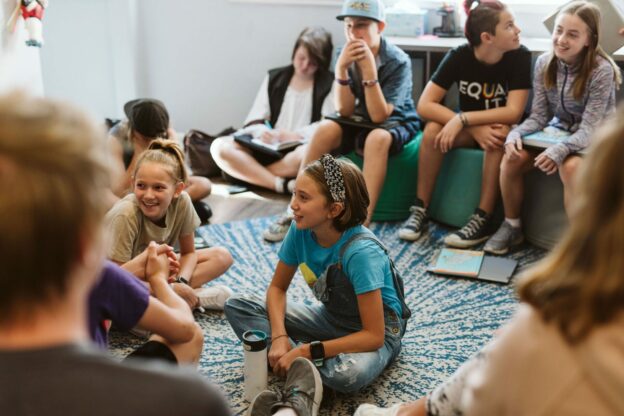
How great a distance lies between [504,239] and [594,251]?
2199 millimetres

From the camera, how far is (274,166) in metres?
3.63

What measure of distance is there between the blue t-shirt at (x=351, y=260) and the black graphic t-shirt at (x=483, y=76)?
1.33 m

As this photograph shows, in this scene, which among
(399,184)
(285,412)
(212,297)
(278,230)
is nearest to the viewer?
(285,412)

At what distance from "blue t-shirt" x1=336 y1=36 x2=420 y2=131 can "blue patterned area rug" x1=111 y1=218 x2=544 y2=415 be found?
521mm

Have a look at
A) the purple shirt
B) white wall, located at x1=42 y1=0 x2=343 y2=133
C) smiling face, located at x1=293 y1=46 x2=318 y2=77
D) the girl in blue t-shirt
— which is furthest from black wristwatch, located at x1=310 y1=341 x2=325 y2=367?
white wall, located at x1=42 y1=0 x2=343 y2=133

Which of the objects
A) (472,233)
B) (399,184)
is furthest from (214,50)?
(472,233)

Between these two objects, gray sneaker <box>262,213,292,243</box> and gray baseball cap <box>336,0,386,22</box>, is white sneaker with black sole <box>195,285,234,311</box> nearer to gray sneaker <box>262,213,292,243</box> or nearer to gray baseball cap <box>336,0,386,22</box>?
gray sneaker <box>262,213,292,243</box>

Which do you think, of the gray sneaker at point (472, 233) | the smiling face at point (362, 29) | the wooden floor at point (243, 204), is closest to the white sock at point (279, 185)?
the wooden floor at point (243, 204)

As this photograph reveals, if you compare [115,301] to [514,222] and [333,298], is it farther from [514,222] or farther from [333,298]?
[514,222]

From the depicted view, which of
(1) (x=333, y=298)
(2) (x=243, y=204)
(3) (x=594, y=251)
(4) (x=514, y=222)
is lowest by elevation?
(2) (x=243, y=204)

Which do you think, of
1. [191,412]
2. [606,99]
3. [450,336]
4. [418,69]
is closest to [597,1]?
[606,99]

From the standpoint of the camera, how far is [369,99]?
3068mm

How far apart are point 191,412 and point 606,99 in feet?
7.86

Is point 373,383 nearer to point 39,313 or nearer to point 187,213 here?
point 187,213
